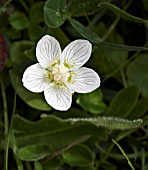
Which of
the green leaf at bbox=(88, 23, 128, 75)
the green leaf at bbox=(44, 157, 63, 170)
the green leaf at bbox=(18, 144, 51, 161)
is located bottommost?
the green leaf at bbox=(44, 157, 63, 170)

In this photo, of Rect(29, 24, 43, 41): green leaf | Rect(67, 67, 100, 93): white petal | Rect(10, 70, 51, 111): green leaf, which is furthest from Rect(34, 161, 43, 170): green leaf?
Rect(29, 24, 43, 41): green leaf

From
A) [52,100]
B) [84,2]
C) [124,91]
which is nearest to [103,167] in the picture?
[124,91]

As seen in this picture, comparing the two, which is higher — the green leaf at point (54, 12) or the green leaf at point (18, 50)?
the green leaf at point (54, 12)

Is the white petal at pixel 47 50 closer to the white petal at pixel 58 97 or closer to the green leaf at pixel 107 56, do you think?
the white petal at pixel 58 97

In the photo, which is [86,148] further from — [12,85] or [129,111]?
[12,85]

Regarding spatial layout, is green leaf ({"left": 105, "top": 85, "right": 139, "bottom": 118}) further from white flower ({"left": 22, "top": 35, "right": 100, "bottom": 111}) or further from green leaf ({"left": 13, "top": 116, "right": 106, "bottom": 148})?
white flower ({"left": 22, "top": 35, "right": 100, "bottom": 111})

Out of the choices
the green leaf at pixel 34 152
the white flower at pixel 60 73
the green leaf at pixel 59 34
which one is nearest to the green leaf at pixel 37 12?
the green leaf at pixel 59 34
